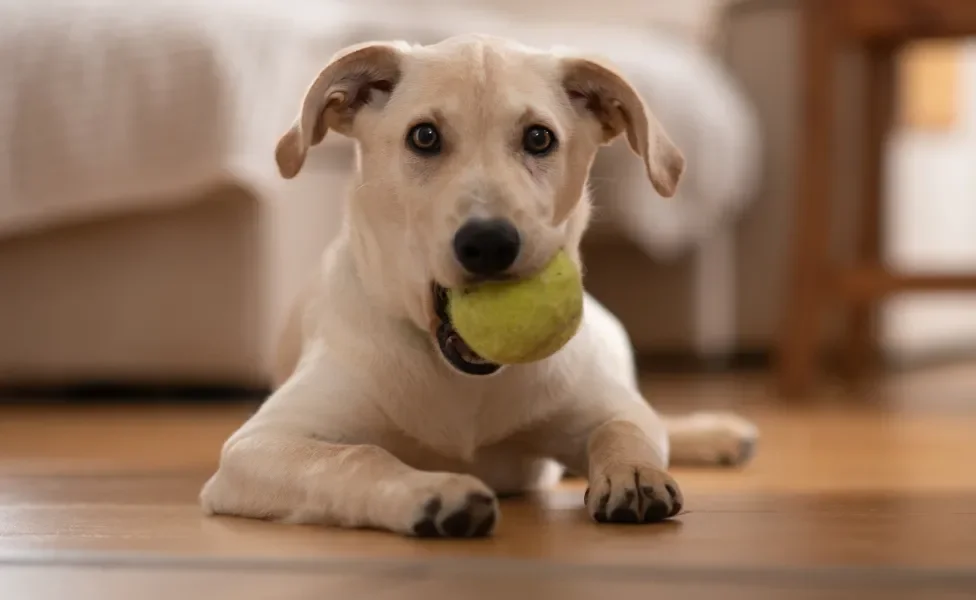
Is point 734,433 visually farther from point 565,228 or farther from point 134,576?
point 134,576

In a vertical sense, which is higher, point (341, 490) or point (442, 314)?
point (442, 314)

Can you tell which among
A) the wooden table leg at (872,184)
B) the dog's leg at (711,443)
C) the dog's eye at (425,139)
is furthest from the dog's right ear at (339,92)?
the wooden table leg at (872,184)

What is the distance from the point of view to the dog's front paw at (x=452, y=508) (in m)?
1.47

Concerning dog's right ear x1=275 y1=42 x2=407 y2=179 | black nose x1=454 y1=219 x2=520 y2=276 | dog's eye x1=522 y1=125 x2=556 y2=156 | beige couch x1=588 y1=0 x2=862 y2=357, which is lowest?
beige couch x1=588 y1=0 x2=862 y2=357

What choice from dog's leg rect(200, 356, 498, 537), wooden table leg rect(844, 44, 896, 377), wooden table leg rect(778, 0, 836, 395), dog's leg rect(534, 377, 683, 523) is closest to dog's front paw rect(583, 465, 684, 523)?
dog's leg rect(534, 377, 683, 523)

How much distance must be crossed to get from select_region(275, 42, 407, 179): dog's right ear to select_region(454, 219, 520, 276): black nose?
1.24 ft

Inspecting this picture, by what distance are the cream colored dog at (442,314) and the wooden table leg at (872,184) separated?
9.10ft

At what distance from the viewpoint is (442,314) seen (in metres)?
1.72

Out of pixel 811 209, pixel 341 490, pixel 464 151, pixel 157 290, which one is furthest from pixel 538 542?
pixel 811 209

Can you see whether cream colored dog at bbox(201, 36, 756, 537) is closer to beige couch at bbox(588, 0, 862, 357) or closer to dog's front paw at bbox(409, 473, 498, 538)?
dog's front paw at bbox(409, 473, 498, 538)

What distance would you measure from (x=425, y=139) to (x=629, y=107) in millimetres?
323

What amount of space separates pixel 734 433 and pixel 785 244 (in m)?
2.55

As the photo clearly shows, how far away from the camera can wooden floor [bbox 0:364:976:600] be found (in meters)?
1.29

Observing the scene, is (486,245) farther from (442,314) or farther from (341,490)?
(341,490)
